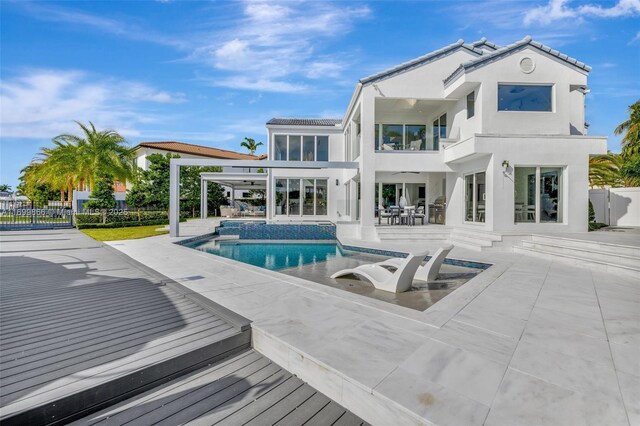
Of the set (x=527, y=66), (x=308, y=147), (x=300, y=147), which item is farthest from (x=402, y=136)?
(x=300, y=147)

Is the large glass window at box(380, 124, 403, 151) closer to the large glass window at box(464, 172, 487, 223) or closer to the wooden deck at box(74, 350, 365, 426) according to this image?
the large glass window at box(464, 172, 487, 223)

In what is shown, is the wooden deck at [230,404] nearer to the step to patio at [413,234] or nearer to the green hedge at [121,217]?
the step to patio at [413,234]

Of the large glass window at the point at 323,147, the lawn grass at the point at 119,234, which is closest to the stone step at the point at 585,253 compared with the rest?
the large glass window at the point at 323,147

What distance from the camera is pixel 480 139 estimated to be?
1254 cm

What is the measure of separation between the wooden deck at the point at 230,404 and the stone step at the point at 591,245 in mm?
9287

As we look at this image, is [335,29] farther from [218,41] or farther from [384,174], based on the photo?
[384,174]

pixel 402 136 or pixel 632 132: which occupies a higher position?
pixel 632 132

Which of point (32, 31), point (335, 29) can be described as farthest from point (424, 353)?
point (32, 31)

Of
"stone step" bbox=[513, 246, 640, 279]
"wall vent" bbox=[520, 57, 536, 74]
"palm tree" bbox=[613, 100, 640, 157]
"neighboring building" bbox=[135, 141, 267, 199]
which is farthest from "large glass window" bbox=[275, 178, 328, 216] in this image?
"palm tree" bbox=[613, 100, 640, 157]

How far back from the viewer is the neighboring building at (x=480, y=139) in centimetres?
1245

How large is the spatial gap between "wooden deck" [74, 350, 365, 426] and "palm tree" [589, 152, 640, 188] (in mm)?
29199

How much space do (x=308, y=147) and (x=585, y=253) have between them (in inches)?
706

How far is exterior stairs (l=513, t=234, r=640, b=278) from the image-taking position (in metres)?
7.86

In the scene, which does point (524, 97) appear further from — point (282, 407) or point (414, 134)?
point (282, 407)
